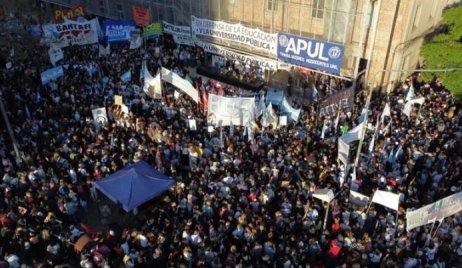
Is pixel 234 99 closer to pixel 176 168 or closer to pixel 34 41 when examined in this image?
pixel 176 168

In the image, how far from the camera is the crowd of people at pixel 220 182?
12.0 meters

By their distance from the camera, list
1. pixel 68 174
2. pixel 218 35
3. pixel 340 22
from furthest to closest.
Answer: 1. pixel 218 35
2. pixel 340 22
3. pixel 68 174

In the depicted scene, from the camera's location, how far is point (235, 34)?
23250 mm

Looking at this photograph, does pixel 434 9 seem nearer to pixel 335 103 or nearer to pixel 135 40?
pixel 335 103

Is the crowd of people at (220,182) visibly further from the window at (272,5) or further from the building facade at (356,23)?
the window at (272,5)

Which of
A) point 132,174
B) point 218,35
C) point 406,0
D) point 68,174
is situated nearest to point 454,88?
point 406,0

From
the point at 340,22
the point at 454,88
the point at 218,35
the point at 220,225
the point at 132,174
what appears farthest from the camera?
the point at 218,35

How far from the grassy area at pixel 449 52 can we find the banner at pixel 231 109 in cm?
907

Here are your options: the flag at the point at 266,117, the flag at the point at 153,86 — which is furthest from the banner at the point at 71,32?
the flag at the point at 266,117

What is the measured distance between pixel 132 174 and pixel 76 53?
1495 cm

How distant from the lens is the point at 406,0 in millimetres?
20172

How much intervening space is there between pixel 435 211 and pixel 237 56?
14453 millimetres

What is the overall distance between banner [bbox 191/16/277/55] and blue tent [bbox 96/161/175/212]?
10.6 metres

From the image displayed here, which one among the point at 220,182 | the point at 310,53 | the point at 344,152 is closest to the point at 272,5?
the point at 310,53
